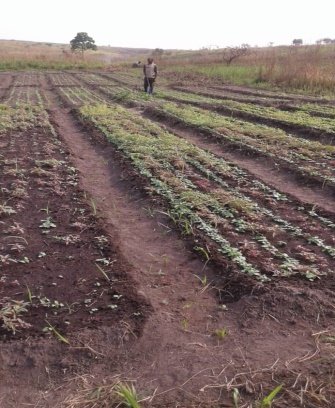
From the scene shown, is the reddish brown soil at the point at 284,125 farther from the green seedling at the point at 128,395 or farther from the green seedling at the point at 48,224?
the green seedling at the point at 128,395

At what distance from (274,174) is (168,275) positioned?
3.54m

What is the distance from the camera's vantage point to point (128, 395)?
7.99ft

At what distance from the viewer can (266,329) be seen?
3258mm

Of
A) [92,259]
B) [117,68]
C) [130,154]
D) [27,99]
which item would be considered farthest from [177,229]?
[117,68]

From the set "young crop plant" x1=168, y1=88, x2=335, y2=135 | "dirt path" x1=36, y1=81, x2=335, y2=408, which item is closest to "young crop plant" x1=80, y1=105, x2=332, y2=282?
"dirt path" x1=36, y1=81, x2=335, y2=408

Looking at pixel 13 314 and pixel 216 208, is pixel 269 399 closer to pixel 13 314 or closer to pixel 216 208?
pixel 13 314

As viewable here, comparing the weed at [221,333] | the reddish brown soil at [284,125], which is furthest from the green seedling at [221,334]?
the reddish brown soil at [284,125]

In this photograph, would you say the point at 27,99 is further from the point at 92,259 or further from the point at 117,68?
the point at 117,68

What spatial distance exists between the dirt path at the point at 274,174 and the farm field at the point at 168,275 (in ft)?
0.12

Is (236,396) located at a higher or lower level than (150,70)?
lower

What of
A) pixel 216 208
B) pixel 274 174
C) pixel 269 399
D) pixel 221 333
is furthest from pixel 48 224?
pixel 274 174

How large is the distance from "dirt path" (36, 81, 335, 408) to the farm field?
11mm

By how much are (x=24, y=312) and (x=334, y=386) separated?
231cm

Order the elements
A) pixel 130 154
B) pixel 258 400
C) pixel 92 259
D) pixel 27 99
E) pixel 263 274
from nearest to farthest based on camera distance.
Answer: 1. pixel 258 400
2. pixel 263 274
3. pixel 92 259
4. pixel 130 154
5. pixel 27 99
